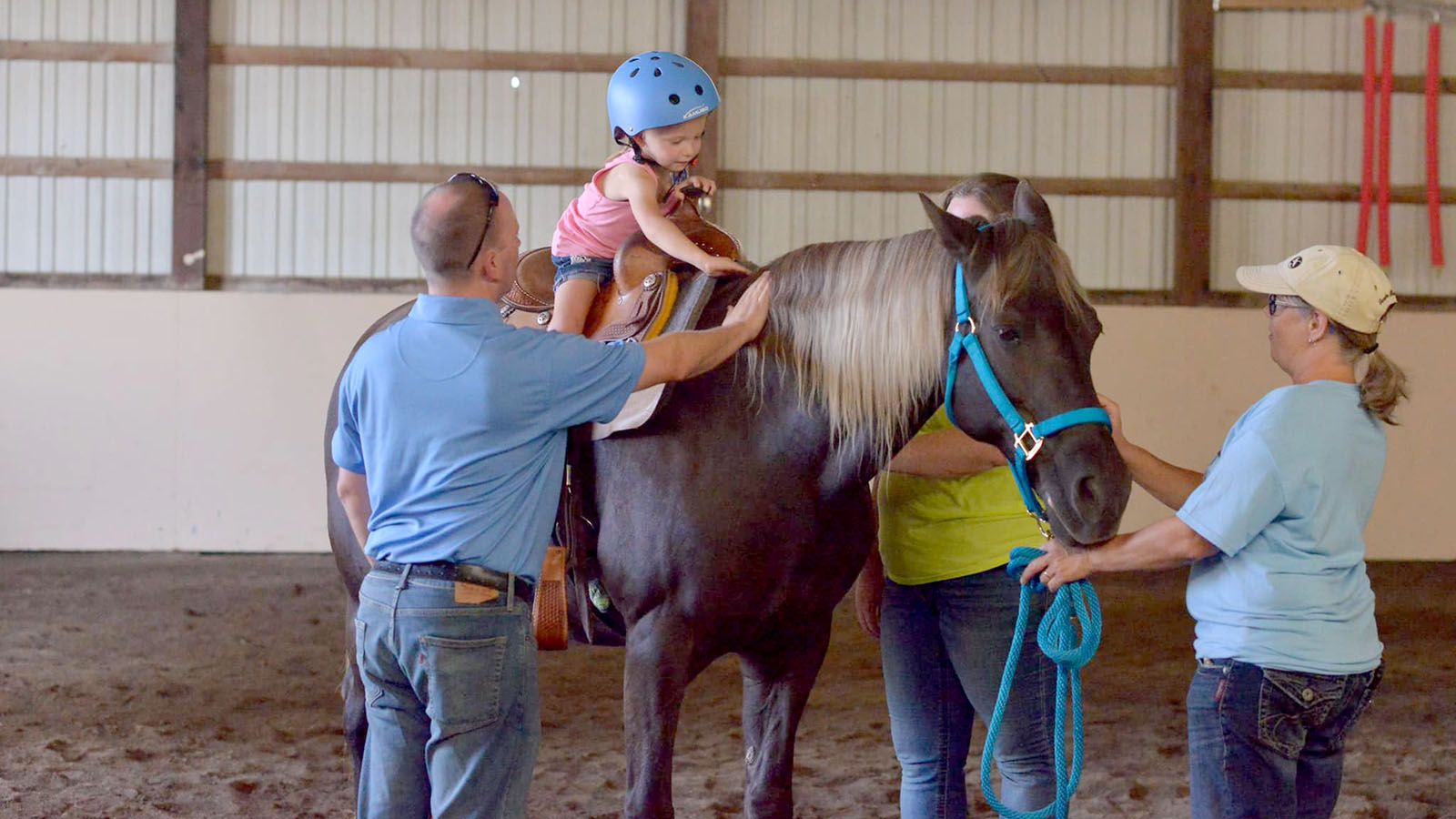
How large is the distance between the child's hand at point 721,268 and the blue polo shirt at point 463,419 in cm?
44

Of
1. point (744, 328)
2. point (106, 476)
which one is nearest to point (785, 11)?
point (106, 476)

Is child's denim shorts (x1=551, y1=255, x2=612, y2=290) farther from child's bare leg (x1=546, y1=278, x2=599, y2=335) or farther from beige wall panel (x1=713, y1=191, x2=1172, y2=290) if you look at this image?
beige wall panel (x1=713, y1=191, x2=1172, y2=290)

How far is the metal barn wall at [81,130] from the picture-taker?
338 inches

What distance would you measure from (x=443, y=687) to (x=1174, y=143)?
8254 mm

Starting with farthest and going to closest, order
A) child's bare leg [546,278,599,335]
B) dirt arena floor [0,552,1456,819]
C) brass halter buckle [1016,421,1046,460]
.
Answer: dirt arena floor [0,552,1456,819]
child's bare leg [546,278,599,335]
brass halter buckle [1016,421,1046,460]

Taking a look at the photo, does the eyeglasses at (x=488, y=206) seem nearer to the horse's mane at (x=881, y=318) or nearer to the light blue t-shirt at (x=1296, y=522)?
the horse's mane at (x=881, y=318)

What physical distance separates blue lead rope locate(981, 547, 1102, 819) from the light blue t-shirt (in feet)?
0.67

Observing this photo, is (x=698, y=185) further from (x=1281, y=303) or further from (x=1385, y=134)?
(x=1385, y=134)

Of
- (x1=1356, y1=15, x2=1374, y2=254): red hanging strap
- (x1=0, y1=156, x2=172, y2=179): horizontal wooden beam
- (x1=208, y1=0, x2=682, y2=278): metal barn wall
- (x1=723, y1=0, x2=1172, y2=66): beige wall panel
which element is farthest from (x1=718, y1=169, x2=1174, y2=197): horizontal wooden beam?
(x1=0, y1=156, x2=172, y2=179): horizontal wooden beam

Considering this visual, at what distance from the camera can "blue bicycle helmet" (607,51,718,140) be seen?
253cm

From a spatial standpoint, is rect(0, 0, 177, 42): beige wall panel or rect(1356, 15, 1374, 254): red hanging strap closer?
rect(0, 0, 177, 42): beige wall panel

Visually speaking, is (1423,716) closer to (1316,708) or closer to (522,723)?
(1316,708)

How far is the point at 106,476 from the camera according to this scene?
335 inches

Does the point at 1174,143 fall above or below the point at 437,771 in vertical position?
above
